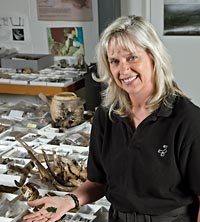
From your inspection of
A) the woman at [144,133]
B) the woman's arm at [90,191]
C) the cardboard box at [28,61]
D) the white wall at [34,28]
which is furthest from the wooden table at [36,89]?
the woman at [144,133]

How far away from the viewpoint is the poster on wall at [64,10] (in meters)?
4.69

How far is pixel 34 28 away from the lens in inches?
194

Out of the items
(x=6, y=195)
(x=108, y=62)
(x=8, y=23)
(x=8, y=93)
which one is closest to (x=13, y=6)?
(x=8, y=23)

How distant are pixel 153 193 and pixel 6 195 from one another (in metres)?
0.81

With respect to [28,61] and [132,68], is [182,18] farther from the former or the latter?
[132,68]

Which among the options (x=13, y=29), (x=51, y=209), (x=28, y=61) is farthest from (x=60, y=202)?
→ (x=13, y=29)

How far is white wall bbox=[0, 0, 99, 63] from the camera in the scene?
4.75 metres

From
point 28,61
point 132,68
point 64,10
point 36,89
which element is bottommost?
point 36,89

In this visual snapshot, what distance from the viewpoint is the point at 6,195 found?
196cm

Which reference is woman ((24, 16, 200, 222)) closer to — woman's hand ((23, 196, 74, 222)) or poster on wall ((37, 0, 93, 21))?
woman's hand ((23, 196, 74, 222))

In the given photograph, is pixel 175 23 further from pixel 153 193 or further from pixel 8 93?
pixel 153 193

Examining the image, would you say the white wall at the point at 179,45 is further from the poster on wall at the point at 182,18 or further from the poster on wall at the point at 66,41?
the poster on wall at the point at 66,41

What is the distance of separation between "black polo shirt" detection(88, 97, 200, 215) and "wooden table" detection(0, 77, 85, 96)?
8.36ft

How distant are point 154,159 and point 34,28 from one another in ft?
12.5
